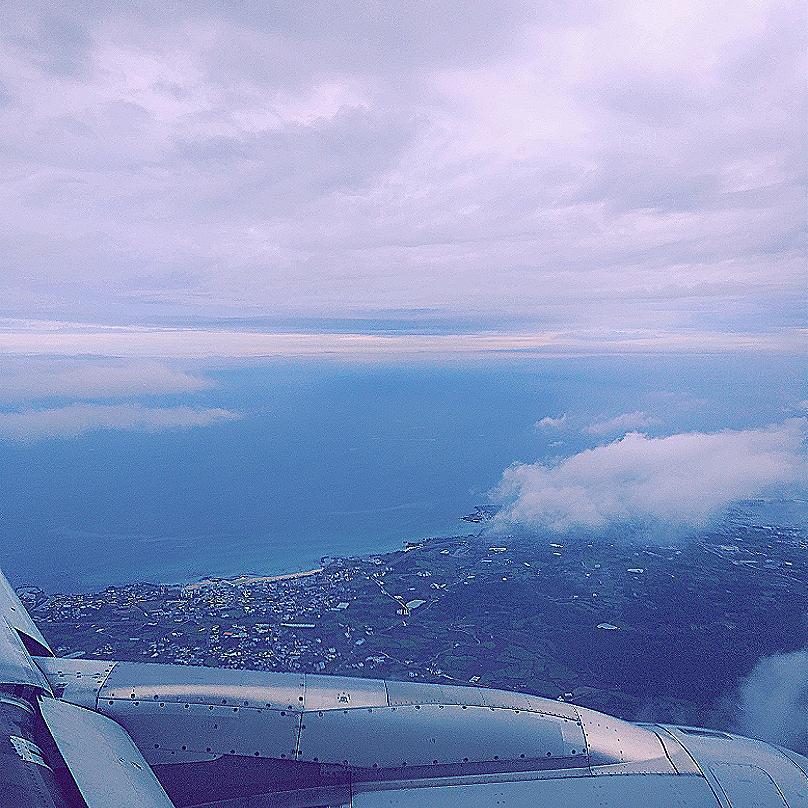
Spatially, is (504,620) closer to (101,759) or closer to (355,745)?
(355,745)

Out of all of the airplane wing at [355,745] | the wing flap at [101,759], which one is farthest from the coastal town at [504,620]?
the wing flap at [101,759]

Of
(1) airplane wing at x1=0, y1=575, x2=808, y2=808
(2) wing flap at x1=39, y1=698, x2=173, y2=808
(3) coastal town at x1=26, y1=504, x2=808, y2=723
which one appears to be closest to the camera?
(2) wing flap at x1=39, y1=698, x2=173, y2=808

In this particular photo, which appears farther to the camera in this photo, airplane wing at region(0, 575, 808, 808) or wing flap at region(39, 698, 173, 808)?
airplane wing at region(0, 575, 808, 808)

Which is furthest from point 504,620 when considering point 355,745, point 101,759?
point 101,759

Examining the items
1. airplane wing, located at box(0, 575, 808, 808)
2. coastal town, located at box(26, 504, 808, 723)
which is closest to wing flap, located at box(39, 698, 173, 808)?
airplane wing, located at box(0, 575, 808, 808)

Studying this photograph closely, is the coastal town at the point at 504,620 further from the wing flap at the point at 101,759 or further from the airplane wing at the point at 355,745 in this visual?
the wing flap at the point at 101,759

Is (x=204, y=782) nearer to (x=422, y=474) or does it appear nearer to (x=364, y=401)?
(x=422, y=474)

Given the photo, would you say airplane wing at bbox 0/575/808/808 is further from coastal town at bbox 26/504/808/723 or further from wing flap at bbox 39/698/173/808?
coastal town at bbox 26/504/808/723
